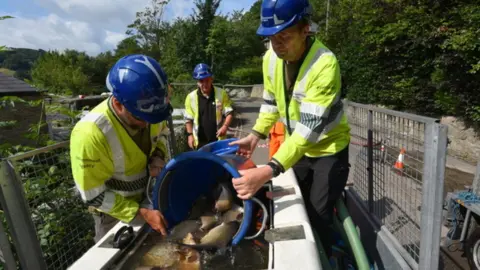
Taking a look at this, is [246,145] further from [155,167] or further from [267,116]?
[155,167]

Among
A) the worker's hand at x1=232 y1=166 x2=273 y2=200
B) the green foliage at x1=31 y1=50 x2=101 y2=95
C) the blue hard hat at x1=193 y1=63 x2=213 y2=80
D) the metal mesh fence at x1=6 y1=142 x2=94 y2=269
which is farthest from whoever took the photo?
the green foliage at x1=31 y1=50 x2=101 y2=95

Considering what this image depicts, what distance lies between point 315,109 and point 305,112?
0.24ft

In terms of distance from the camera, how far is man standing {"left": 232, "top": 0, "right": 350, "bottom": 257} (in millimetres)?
2066

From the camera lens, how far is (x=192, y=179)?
284 centimetres

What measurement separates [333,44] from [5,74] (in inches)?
637

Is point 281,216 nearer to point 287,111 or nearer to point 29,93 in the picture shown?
point 287,111

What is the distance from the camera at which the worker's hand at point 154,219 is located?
215cm

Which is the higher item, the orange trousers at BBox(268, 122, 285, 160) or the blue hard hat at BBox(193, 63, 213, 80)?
the blue hard hat at BBox(193, 63, 213, 80)

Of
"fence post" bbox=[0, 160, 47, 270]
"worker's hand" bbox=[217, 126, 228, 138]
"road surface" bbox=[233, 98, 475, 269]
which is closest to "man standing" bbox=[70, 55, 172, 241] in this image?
"fence post" bbox=[0, 160, 47, 270]

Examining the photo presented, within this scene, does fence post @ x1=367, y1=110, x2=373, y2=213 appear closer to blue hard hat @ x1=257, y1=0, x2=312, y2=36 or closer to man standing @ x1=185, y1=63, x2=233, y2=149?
blue hard hat @ x1=257, y1=0, x2=312, y2=36

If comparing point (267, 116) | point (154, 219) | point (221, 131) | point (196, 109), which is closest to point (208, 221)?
point (154, 219)

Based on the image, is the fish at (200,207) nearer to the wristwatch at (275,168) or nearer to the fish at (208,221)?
the fish at (208,221)

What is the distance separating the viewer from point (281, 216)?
205 centimetres

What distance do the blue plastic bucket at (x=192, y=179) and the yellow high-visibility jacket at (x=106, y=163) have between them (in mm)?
204
